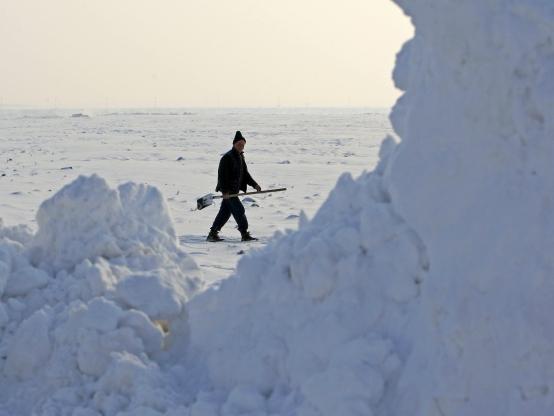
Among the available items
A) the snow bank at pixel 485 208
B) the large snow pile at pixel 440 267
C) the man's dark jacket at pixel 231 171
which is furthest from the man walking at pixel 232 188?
the snow bank at pixel 485 208

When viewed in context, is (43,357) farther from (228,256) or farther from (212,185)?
(212,185)

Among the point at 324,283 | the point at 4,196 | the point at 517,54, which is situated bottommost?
the point at 4,196

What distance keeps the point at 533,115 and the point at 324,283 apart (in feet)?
4.03

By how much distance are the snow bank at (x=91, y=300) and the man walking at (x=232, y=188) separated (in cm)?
358

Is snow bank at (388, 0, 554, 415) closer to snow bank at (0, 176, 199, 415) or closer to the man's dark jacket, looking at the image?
snow bank at (0, 176, 199, 415)

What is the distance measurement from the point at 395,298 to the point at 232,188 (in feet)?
20.3

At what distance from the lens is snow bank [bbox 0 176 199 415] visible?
13.1ft

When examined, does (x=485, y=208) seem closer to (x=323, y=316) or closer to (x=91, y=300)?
(x=323, y=316)

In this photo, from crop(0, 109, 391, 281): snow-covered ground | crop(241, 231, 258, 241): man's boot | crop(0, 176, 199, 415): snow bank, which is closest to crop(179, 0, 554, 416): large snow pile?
crop(0, 176, 199, 415): snow bank

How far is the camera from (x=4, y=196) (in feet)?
44.2

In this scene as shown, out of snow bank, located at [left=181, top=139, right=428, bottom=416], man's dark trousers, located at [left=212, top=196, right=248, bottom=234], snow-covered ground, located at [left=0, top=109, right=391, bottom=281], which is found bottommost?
snow-covered ground, located at [left=0, top=109, right=391, bottom=281]

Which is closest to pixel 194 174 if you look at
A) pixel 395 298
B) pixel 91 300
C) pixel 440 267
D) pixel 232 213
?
pixel 232 213

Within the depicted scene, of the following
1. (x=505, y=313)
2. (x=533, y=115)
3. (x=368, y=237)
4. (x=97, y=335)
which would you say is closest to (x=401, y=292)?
(x=368, y=237)

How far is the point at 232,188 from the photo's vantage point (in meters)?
9.55
